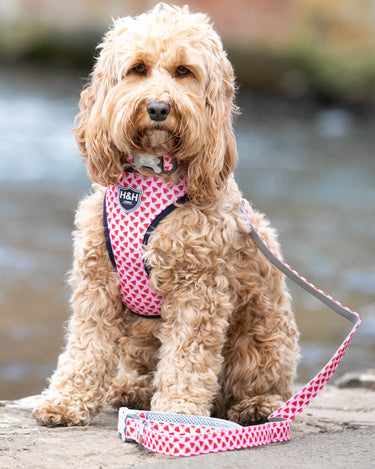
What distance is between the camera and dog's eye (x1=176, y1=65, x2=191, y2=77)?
3.84m

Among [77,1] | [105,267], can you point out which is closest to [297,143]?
[77,1]

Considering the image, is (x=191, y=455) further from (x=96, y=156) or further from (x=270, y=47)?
(x=270, y=47)

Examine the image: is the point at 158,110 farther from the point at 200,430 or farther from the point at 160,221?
the point at 200,430

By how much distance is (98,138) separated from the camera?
3.87m

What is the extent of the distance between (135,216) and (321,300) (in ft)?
Answer: 3.44

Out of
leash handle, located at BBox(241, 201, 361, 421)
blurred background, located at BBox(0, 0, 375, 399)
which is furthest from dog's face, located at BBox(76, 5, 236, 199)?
leash handle, located at BBox(241, 201, 361, 421)

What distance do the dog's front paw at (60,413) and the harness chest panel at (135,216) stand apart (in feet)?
2.13

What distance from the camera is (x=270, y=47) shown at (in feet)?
75.0

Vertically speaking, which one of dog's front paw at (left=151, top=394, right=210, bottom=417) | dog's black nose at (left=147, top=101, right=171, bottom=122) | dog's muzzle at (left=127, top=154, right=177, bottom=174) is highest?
dog's black nose at (left=147, top=101, right=171, bottom=122)

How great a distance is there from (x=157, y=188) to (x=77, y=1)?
21215 mm

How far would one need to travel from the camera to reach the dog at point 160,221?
149 inches

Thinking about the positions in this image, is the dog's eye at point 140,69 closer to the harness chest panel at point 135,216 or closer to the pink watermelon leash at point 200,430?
the harness chest panel at point 135,216

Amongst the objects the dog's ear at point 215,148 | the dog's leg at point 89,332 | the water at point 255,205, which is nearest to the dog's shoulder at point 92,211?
the dog's leg at point 89,332

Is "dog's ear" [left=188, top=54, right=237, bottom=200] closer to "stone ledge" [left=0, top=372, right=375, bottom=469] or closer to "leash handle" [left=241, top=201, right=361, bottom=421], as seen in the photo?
"leash handle" [left=241, top=201, right=361, bottom=421]
